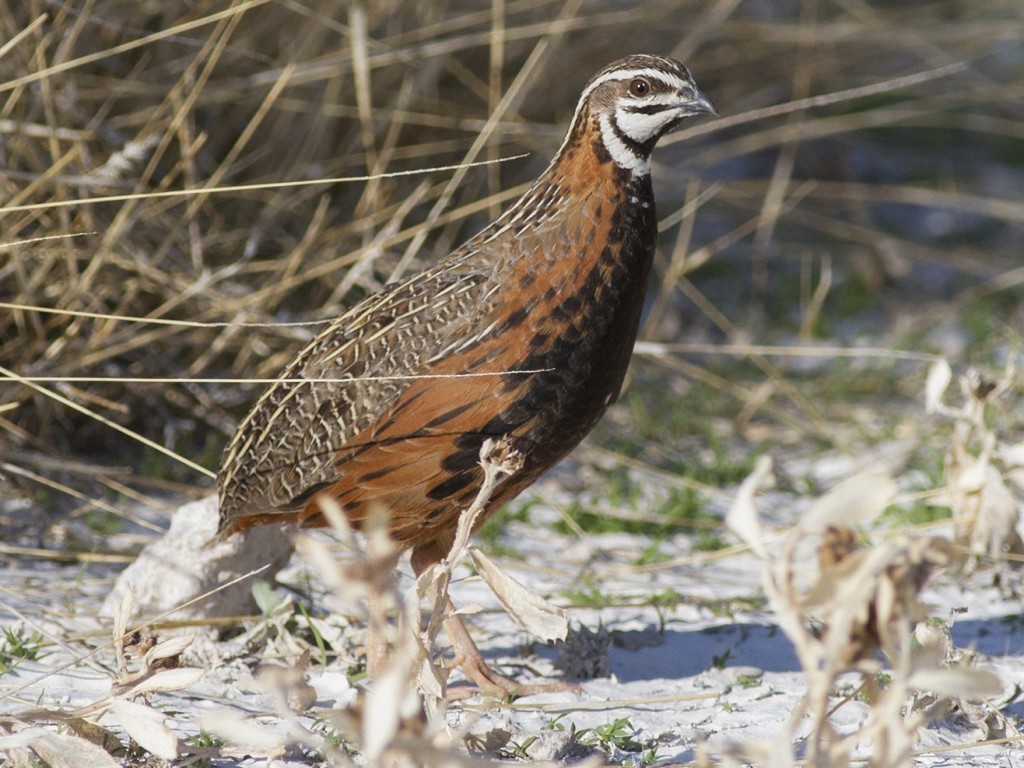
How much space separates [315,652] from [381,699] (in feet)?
6.52

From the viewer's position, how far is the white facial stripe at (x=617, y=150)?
3414mm

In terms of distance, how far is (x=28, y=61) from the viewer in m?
4.61

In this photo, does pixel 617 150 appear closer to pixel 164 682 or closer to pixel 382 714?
pixel 164 682

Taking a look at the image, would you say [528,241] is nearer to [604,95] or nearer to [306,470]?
[604,95]

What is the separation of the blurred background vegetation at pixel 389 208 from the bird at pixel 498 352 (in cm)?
54

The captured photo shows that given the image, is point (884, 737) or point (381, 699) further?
point (884, 737)

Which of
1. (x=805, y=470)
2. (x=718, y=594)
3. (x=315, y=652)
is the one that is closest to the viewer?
(x=315, y=652)

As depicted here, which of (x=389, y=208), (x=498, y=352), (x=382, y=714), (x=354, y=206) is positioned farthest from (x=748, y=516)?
(x=354, y=206)

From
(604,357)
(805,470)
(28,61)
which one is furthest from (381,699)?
(805,470)

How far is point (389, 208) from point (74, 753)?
118 inches

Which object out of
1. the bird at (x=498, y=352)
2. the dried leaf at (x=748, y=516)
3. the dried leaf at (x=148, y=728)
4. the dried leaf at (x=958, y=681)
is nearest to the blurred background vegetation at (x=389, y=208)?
the bird at (x=498, y=352)

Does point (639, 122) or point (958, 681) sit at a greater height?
point (639, 122)

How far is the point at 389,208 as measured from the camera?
523 centimetres

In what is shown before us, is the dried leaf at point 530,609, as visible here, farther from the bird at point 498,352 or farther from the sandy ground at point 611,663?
the bird at point 498,352
